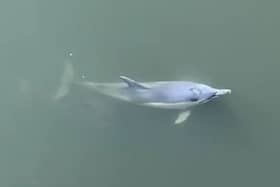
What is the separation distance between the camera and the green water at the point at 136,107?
1920mm

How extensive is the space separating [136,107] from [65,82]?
189 mm

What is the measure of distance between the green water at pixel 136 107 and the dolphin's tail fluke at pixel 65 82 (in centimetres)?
1

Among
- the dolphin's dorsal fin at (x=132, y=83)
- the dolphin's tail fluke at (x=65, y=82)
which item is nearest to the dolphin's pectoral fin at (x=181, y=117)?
the dolphin's dorsal fin at (x=132, y=83)

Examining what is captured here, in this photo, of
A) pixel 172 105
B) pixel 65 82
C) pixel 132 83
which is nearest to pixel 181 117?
pixel 172 105

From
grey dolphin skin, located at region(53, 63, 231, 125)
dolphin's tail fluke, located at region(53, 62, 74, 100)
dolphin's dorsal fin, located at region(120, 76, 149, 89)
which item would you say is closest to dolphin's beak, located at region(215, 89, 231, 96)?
grey dolphin skin, located at region(53, 63, 231, 125)

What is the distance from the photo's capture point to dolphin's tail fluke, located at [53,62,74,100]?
76.0 inches

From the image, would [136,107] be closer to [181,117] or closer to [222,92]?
[181,117]

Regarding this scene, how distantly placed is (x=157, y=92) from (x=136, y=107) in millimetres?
66

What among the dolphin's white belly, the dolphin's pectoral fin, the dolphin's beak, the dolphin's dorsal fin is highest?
the dolphin's dorsal fin

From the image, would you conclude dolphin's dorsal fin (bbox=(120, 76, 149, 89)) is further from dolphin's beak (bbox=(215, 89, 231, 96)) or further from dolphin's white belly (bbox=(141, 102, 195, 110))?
dolphin's beak (bbox=(215, 89, 231, 96))

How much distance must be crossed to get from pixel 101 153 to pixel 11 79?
30 centimetres

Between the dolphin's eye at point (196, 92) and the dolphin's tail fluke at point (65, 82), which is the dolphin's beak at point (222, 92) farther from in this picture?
the dolphin's tail fluke at point (65, 82)

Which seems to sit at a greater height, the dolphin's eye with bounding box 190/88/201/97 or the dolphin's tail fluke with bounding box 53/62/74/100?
the dolphin's tail fluke with bounding box 53/62/74/100

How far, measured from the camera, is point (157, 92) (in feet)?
6.26
